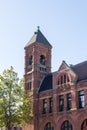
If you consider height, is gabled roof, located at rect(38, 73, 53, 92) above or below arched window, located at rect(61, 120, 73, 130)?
above

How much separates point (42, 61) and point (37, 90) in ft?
22.2

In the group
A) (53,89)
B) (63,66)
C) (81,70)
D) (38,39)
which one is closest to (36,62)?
(38,39)

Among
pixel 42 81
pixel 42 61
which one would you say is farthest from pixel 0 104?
pixel 42 61

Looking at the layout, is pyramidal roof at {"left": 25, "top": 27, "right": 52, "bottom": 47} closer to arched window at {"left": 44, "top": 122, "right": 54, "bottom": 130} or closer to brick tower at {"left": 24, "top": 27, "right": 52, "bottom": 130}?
brick tower at {"left": 24, "top": 27, "right": 52, "bottom": 130}

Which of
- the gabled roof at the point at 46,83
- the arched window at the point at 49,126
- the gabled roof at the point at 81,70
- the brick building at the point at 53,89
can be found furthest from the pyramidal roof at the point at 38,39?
the arched window at the point at 49,126

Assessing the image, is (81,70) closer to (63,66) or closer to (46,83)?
(63,66)

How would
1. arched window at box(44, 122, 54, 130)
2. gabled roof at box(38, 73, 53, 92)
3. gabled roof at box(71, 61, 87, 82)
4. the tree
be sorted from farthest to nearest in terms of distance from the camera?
gabled roof at box(38, 73, 53, 92) → arched window at box(44, 122, 54, 130) → gabled roof at box(71, 61, 87, 82) → the tree

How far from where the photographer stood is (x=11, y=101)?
4050cm

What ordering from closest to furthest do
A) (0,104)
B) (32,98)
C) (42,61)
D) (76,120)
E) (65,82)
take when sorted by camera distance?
(0,104), (76,120), (65,82), (32,98), (42,61)

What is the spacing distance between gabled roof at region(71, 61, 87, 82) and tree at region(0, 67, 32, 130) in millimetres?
9436

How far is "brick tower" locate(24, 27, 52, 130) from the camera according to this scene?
174 ft

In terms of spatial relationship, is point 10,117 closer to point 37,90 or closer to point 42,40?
point 37,90

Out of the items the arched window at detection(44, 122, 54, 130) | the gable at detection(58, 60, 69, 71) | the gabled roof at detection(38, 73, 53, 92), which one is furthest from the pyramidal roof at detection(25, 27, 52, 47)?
the arched window at detection(44, 122, 54, 130)

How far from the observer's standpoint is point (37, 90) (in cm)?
5294
